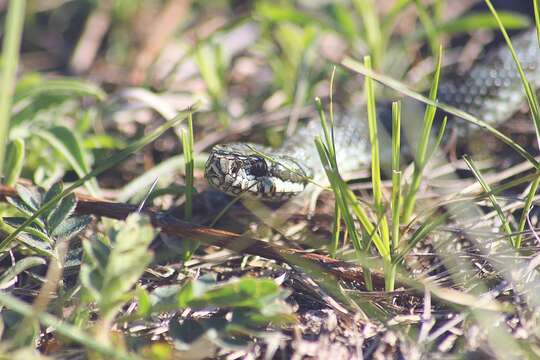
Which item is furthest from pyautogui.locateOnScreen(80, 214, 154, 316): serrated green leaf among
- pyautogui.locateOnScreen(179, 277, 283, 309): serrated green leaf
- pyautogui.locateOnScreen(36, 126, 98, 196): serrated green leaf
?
pyautogui.locateOnScreen(36, 126, 98, 196): serrated green leaf

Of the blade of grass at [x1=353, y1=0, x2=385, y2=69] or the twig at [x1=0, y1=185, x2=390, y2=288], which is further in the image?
the blade of grass at [x1=353, y1=0, x2=385, y2=69]

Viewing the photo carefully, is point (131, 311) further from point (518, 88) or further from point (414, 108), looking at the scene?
point (518, 88)

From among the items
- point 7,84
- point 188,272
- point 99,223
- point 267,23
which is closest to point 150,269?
point 188,272

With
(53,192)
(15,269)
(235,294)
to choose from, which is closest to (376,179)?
(235,294)

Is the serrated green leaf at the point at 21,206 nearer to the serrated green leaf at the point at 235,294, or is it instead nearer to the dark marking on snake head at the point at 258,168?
the serrated green leaf at the point at 235,294

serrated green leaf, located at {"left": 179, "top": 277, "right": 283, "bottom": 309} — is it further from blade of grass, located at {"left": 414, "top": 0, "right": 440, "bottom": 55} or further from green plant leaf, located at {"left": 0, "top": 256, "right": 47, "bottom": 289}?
blade of grass, located at {"left": 414, "top": 0, "right": 440, "bottom": 55}
